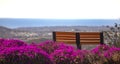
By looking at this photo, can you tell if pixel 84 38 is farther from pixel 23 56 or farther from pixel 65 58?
pixel 23 56

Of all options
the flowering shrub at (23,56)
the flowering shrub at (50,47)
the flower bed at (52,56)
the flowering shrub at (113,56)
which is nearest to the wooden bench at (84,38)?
the flowering shrub at (50,47)

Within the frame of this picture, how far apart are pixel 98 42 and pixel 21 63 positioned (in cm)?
853

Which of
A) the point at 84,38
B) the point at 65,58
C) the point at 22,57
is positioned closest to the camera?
the point at 22,57

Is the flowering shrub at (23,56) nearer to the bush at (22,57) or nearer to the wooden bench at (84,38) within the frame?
the bush at (22,57)

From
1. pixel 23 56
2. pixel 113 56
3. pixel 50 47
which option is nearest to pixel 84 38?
pixel 50 47

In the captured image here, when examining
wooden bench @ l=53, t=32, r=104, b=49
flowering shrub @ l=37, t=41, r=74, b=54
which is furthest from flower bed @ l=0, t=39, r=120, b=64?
wooden bench @ l=53, t=32, r=104, b=49

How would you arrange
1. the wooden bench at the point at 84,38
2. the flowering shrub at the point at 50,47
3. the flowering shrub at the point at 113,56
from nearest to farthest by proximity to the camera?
the flowering shrub at the point at 113,56
the flowering shrub at the point at 50,47
the wooden bench at the point at 84,38

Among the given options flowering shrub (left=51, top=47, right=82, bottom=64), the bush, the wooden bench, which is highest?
the bush

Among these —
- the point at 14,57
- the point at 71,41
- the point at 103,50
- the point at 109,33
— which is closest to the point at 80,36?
the point at 71,41

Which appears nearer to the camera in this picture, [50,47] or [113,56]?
[113,56]

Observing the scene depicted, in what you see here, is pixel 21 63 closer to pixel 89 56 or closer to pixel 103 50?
pixel 89 56

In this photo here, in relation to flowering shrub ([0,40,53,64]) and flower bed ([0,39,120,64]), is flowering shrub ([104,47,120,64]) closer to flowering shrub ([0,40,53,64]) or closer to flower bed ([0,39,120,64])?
flower bed ([0,39,120,64])

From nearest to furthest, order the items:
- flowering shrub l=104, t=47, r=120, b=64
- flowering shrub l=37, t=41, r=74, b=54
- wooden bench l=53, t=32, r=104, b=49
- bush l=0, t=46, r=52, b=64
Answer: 1. bush l=0, t=46, r=52, b=64
2. flowering shrub l=104, t=47, r=120, b=64
3. flowering shrub l=37, t=41, r=74, b=54
4. wooden bench l=53, t=32, r=104, b=49

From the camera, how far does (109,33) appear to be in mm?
18922
